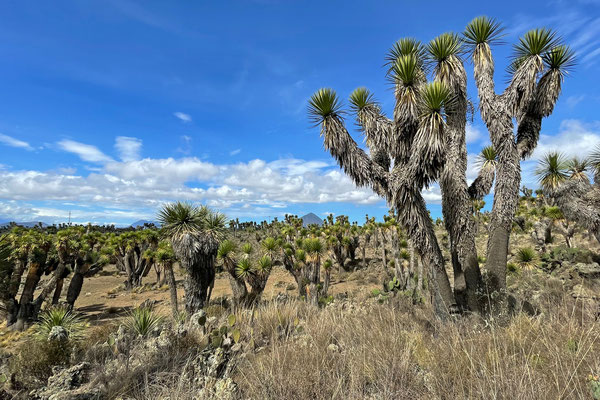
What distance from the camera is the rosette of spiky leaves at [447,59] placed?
9.71 meters

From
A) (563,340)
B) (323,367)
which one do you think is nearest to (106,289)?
(323,367)

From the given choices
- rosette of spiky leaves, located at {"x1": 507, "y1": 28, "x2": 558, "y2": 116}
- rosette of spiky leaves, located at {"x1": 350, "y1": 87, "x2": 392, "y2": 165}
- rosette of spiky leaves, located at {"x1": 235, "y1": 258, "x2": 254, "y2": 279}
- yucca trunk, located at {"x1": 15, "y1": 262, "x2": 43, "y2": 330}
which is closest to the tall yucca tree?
rosette of spiky leaves, located at {"x1": 507, "y1": 28, "x2": 558, "y2": 116}

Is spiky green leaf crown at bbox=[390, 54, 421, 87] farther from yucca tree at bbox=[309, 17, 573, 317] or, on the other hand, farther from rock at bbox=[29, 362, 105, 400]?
rock at bbox=[29, 362, 105, 400]

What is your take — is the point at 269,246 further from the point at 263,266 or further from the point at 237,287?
the point at 237,287

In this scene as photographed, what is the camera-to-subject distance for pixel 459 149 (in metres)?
9.33

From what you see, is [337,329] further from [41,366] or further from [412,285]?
[412,285]

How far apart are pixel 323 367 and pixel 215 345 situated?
2.50 metres

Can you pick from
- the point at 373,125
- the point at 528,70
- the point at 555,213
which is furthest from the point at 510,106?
the point at 555,213

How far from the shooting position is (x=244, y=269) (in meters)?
13.7

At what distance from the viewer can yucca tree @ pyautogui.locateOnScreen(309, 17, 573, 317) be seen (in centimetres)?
848

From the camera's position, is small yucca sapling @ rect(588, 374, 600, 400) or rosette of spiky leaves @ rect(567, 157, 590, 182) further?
rosette of spiky leaves @ rect(567, 157, 590, 182)

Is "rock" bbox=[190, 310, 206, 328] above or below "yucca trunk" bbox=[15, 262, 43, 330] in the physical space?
above

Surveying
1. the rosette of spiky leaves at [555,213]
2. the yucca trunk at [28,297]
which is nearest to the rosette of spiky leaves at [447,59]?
the rosette of spiky leaves at [555,213]

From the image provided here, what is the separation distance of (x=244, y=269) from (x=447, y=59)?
11.0 meters
